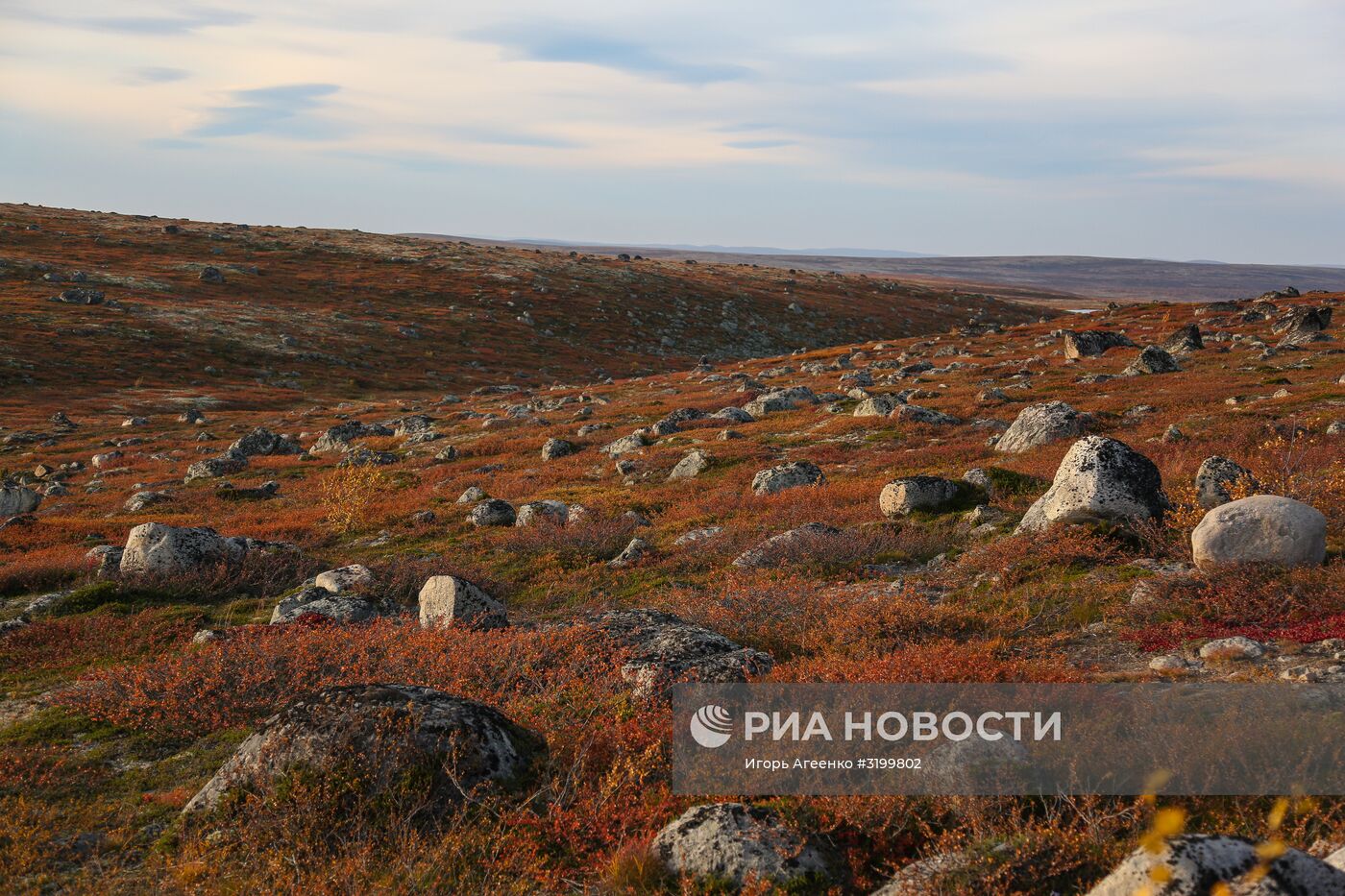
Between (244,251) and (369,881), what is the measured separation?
409ft

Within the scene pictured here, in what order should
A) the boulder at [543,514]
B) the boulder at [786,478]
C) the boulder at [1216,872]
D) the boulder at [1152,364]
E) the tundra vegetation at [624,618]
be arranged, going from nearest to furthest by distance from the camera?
the boulder at [1216,872] → the tundra vegetation at [624,618] → the boulder at [543,514] → the boulder at [786,478] → the boulder at [1152,364]

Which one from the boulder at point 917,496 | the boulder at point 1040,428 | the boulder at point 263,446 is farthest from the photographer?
the boulder at point 263,446

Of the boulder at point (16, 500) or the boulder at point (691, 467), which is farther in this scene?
the boulder at point (16, 500)

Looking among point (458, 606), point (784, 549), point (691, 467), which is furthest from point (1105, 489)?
point (691, 467)

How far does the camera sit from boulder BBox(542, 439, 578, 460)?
3316 centimetres

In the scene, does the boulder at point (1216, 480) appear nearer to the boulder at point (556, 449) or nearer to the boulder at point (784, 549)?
the boulder at point (784, 549)

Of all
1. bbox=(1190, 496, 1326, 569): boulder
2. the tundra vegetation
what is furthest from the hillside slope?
bbox=(1190, 496, 1326, 569): boulder

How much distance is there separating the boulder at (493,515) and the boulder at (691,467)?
6.25 meters

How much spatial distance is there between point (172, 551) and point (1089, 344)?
1983 inches

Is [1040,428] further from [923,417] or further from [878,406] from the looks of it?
[878,406]

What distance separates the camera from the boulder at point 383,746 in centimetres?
662

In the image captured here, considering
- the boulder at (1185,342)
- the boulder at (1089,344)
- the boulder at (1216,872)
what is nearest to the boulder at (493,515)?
the boulder at (1216,872)

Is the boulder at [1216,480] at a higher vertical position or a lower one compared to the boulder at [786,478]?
higher

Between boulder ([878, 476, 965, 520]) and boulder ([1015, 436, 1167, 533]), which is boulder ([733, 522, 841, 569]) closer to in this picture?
boulder ([878, 476, 965, 520])
